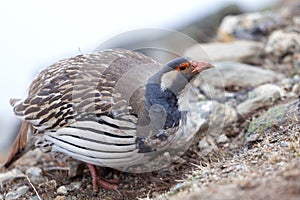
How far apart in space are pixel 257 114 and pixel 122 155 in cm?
213

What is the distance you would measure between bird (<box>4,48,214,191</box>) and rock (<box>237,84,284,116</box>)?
1.30 metres

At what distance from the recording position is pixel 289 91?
6762 mm

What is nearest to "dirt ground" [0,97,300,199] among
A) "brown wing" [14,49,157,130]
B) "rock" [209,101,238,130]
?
"rock" [209,101,238,130]

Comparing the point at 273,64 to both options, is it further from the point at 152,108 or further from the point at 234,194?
the point at 234,194

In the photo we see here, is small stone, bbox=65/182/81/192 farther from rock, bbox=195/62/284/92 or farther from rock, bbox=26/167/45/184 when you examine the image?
rock, bbox=195/62/284/92

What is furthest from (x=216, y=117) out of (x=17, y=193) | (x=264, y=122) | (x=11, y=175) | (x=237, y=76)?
(x=11, y=175)

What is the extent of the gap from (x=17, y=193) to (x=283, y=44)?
16.3 feet

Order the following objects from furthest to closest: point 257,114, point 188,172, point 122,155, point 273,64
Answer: point 273,64 < point 257,114 < point 188,172 < point 122,155

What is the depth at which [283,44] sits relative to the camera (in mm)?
8023

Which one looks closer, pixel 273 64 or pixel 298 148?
pixel 298 148

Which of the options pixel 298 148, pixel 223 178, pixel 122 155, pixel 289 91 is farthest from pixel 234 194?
pixel 289 91

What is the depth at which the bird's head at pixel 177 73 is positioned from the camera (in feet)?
17.5

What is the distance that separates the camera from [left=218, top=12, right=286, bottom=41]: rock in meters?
9.16

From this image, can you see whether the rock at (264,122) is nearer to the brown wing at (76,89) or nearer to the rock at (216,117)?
the rock at (216,117)
